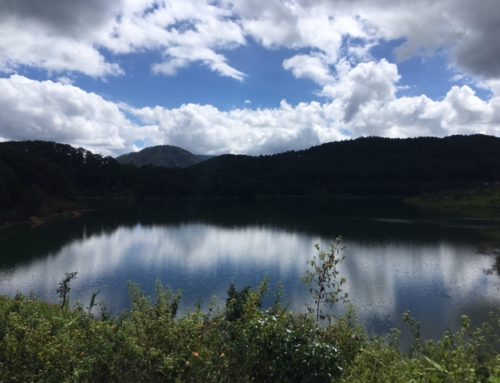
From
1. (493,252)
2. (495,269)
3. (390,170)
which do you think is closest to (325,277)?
(495,269)

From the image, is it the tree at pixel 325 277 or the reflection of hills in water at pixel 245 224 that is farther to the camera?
the reflection of hills in water at pixel 245 224

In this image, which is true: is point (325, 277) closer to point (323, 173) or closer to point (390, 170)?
point (390, 170)

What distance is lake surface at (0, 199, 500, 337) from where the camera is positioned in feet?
96.6

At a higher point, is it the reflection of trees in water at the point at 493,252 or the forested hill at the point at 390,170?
the forested hill at the point at 390,170

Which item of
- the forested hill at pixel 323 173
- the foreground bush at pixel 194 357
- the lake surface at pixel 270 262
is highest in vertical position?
the forested hill at pixel 323 173

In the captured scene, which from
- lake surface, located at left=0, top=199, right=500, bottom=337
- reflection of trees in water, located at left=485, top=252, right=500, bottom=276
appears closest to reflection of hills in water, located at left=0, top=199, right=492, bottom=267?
lake surface, located at left=0, top=199, right=500, bottom=337

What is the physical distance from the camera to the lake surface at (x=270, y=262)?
29.5 m

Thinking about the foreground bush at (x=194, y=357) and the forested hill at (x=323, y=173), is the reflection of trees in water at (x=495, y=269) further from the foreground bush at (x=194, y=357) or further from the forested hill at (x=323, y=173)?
the forested hill at (x=323, y=173)

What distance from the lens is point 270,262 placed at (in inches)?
1711

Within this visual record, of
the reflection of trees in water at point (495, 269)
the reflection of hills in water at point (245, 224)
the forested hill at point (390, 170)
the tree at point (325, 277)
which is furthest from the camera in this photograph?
the forested hill at point (390, 170)

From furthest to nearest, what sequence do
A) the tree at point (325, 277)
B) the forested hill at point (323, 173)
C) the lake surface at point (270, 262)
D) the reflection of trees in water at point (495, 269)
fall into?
the forested hill at point (323, 173) → the reflection of trees in water at point (495, 269) → the lake surface at point (270, 262) → the tree at point (325, 277)

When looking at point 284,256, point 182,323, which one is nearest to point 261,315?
point 182,323

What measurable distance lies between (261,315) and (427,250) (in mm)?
48870

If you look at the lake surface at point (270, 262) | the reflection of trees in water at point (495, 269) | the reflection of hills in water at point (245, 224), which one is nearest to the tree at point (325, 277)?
the lake surface at point (270, 262)
